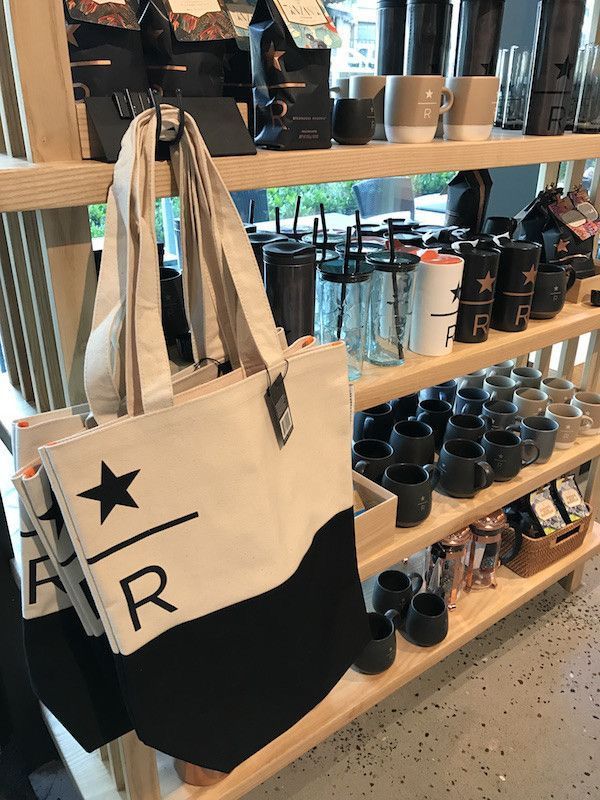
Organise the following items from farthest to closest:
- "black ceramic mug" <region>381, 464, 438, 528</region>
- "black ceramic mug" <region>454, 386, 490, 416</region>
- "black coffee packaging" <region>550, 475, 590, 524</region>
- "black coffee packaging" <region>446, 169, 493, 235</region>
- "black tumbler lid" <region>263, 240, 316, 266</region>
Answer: "black coffee packaging" <region>550, 475, 590, 524</region> < "black ceramic mug" <region>454, 386, 490, 416</region> < "black coffee packaging" <region>446, 169, 493, 235</region> < "black ceramic mug" <region>381, 464, 438, 528</region> < "black tumbler lid" <region>263, 240, 316, 266</region>

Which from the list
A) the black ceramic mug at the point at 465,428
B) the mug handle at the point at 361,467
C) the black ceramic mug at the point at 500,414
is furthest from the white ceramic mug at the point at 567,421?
the mug handle at the point at 361,467

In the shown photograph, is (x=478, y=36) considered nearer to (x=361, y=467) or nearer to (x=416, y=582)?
(x=361, y=467)

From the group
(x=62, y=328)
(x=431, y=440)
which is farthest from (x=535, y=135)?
(x=62, y=328)

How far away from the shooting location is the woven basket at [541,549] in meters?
1.69

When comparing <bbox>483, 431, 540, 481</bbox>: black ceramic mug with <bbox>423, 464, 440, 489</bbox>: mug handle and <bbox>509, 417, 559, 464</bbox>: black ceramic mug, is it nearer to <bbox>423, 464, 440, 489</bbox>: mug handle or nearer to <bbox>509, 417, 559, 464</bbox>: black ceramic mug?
<bbox>509, 417, 559, 464</bbox>: black ceramic mug

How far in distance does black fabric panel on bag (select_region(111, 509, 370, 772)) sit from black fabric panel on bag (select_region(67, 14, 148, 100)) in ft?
1.94

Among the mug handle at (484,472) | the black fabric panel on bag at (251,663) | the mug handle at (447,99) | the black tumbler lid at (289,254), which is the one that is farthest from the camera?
the mug handle at (484,472)

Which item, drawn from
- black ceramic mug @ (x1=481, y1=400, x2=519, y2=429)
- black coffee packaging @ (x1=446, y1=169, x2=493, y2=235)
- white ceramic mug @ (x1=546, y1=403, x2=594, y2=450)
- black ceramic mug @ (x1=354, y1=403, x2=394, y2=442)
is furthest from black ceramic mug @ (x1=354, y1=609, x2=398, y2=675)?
black coffee packaging @ (x1=446, y1=169, x2=493, y2=235)

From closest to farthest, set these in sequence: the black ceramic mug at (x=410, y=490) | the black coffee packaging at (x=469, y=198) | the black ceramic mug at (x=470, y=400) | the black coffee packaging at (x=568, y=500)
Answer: the black ceramic mug at (x=410, y=490)
the black coffee packaging at (x=469, y=198)
the black ceramic mug at (x=470, y=400)
the black coffee packaging at (x=568, y=500)

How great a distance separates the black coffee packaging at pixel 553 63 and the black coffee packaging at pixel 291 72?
1.72ft

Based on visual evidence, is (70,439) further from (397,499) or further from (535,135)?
(535,135)

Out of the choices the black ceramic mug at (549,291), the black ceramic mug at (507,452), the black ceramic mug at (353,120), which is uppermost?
the black ceramic mug at (353,120)

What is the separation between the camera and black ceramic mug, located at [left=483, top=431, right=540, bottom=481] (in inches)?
57.9

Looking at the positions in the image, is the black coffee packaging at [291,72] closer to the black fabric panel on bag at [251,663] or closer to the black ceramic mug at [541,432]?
the black fabric panel on bag at [251,663]
